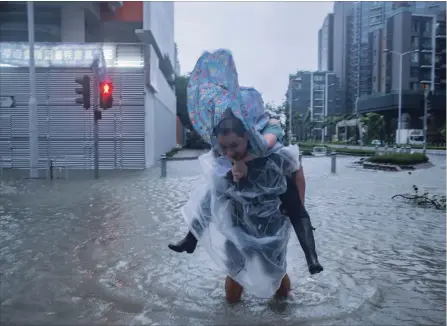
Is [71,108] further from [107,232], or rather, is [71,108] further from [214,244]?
[214,244]

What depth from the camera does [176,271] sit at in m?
5.27

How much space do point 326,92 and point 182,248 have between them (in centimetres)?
8864

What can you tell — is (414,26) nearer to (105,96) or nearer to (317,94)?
(317,94)

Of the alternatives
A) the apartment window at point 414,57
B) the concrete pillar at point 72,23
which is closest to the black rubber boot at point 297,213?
the concrete pillar at point 72,23

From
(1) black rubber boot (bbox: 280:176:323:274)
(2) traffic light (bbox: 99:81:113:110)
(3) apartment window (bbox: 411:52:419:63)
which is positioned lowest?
(1) black rubber boot (bbox: 280:176:323:274)

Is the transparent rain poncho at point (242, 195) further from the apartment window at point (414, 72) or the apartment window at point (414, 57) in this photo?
the apartment window at point (414, 72)

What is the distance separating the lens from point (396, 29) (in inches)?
2795

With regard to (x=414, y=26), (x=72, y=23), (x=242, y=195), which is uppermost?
(x=414, y=26)

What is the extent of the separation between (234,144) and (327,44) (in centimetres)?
10150

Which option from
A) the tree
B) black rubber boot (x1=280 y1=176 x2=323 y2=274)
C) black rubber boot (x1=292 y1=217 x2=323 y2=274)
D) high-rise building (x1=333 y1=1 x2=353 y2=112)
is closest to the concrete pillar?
black rubber boot (x1=280 y1=176 x2=323 y2=274)

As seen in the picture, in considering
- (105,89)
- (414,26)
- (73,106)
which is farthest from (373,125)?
(105,89)

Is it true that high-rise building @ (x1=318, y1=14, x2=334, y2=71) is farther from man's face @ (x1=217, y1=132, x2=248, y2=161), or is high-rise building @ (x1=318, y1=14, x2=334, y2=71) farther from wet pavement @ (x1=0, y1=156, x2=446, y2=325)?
man's face @ (x1=217, y1=132, x2=248, y2=161)

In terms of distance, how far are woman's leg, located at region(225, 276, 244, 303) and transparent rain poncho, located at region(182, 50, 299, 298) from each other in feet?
0.97

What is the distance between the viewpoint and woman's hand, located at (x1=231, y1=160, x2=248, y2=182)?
3.73 metres
